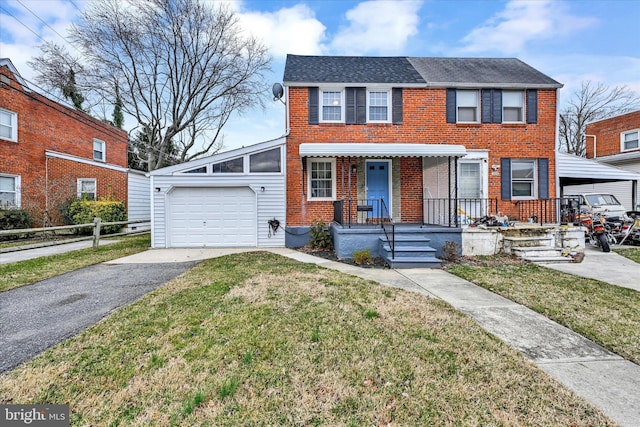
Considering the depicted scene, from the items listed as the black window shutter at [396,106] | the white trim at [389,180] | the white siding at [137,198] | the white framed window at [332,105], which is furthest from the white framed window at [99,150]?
the black window shutter at [396,106]

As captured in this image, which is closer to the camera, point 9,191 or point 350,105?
point 350,105

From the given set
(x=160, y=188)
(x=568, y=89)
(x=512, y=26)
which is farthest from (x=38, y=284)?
(x=568, y=89)

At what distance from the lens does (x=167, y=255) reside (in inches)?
353

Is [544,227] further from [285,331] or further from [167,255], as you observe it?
[167,255]

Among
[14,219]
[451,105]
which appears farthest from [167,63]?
[451,105]

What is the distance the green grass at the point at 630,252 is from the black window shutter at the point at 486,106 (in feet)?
18.5

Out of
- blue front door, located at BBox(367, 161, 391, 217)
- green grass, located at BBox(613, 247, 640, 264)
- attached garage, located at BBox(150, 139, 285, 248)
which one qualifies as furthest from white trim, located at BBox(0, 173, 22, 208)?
green grass, located at BBox(613, 247, 640, 264)

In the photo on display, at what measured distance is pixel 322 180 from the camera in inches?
416

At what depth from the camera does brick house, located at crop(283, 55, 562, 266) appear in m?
10.4

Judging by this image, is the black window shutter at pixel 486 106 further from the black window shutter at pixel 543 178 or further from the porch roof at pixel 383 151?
the porch roof at pixel 383 151

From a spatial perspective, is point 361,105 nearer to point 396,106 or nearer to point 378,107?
point 378,107

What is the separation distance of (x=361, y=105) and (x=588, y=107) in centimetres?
2873

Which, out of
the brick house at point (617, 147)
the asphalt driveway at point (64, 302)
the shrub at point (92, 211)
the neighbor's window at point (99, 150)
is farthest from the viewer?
the neighbor's window at point (99, 150)

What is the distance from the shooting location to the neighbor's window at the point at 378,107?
1067 cm
